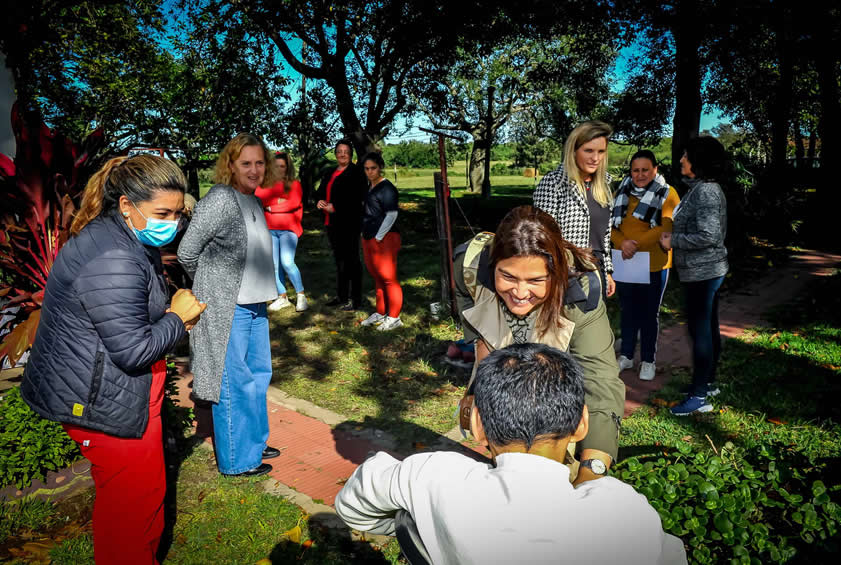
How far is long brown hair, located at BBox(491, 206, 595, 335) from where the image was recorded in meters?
2.14

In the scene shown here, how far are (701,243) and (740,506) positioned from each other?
2.71 m

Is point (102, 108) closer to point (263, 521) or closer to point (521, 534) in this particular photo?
point (263, 521)

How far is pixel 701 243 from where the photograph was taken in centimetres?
427

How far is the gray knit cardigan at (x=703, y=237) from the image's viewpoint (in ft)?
14.0

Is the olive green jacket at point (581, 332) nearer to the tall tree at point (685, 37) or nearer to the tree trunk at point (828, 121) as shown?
the tall tree at point (685, 37)

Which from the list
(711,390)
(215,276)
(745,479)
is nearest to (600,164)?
(711,390)

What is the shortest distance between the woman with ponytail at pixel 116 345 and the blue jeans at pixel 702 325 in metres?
3.67

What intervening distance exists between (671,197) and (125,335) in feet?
14.5

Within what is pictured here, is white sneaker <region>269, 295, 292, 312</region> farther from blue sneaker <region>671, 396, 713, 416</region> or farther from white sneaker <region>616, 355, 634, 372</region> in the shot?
blue sneaker <region>671, 396, 713, 416</region>

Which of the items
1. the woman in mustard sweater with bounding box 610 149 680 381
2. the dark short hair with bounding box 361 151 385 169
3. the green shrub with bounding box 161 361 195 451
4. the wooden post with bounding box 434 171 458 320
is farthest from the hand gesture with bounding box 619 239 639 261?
the green shrub with bounding box 161 361 195 451

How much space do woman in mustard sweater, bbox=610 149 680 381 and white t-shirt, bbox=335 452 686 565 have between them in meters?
3.88

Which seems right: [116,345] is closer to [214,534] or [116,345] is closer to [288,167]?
[214,534]

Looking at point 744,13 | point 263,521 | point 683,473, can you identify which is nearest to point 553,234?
point 683,473

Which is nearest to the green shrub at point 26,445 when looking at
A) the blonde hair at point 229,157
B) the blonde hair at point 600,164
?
the blonde hair at point 229,157
